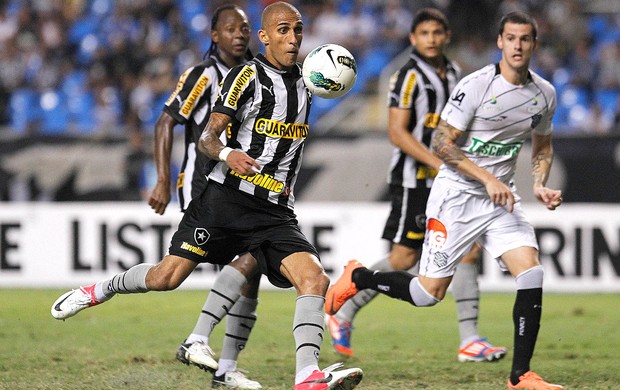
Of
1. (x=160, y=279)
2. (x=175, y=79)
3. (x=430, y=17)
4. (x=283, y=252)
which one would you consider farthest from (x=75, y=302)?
(x=175, y=79)

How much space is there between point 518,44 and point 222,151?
202cm

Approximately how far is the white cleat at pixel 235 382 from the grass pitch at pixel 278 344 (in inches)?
3.3

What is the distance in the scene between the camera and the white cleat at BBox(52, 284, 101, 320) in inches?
253

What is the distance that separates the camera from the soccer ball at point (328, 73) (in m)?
5.87

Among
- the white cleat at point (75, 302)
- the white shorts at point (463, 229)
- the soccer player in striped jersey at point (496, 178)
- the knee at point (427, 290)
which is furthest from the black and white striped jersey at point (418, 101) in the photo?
the white cleat at point (75, 302)

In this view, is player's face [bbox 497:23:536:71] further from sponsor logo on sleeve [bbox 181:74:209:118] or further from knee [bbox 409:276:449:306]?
sponsor logo on sleeve [bbox 181:74:209:118]

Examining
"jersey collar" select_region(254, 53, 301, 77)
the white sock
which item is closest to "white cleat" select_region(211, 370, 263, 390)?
the white sock

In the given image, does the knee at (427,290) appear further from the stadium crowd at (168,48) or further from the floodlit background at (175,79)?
the stadium crowd at (168,48)

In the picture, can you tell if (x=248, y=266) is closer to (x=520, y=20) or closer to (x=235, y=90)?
(x=235, y=90)

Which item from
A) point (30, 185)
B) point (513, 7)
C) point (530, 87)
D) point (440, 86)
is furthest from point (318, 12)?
point (530, 87)

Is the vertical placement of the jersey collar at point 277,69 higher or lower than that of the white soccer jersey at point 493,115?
higher

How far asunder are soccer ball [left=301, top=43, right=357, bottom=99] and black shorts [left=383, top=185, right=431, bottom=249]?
7.54 ft

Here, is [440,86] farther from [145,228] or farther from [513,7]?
[513,7]

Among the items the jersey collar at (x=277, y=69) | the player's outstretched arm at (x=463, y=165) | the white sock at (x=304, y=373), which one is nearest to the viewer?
the white sock at (x=304, y=373)
